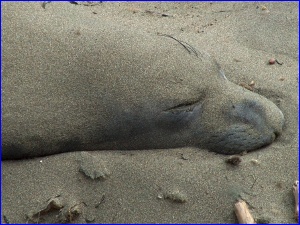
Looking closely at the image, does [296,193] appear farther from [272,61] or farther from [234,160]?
[272,61]

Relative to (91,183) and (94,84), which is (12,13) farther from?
(91,183)

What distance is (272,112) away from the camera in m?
2.52

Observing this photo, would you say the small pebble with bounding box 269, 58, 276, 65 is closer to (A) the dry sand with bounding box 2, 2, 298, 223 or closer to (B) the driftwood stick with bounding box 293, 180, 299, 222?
(A) the dry sand with bounding box 2, 2, 298, 223

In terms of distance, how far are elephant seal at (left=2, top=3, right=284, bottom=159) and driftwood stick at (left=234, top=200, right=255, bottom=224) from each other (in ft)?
1.18

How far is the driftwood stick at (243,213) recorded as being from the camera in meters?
2.06

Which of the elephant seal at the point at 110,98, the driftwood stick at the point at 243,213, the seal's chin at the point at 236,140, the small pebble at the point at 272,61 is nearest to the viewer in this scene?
the driftwood stick at the point at 243,213

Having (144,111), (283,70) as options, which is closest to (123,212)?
(144,111)

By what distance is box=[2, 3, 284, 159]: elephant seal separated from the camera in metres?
2.30

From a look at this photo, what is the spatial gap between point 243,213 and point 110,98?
2.73ft

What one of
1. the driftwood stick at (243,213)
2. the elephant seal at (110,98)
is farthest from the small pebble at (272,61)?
the driftwood stick at (243,213)

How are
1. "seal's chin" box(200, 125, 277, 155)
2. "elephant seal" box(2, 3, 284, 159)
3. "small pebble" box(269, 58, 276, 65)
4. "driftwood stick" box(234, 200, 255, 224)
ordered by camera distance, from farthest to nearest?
"small pebble" box(269, 58, 276, 65) < "seal's chin" box(200, 125, 277, 155) < "elephant seal" box(2, 3, 284, 159) < "driftwood stick" box(234, 200, 255, 224)

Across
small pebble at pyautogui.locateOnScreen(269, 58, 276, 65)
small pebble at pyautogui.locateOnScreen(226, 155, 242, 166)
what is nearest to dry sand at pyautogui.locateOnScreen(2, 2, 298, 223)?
small pebble at pyautogui.locateOnScreen(226, 155, 242, 166)

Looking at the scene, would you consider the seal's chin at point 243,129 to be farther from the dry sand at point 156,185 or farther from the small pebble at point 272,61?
the small pebble at point 272,61

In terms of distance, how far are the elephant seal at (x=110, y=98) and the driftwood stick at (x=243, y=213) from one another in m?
0.36
